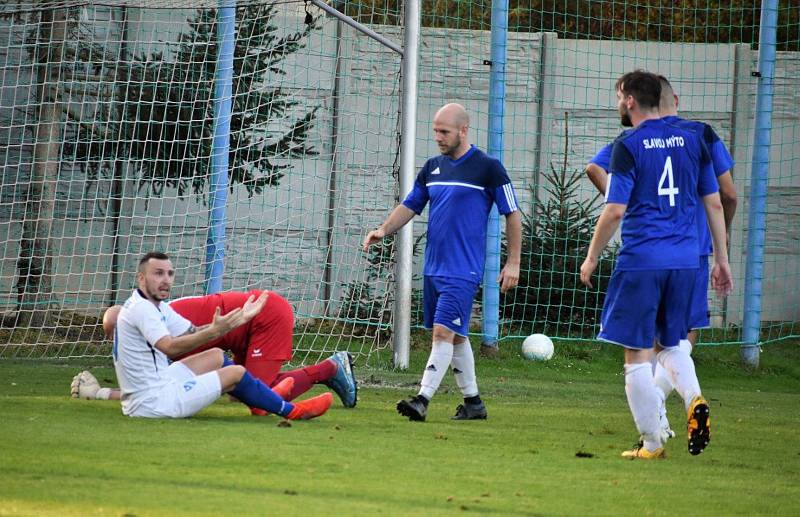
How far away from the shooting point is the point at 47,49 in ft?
42.3

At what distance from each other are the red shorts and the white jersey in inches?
35.5

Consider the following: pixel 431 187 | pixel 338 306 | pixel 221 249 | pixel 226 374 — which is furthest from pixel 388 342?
pixel 226 374

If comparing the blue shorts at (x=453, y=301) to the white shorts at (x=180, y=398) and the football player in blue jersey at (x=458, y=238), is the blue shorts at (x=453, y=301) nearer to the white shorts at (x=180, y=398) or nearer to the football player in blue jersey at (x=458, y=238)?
the football player in blue jersey at (x=458, y=238)

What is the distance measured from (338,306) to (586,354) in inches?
105

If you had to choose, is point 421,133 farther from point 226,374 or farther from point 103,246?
point 226,374

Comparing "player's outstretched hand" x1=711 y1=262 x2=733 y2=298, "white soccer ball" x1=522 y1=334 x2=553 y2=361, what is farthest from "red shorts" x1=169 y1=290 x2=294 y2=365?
"white soccer ball" x1=522 y1=334 x2=553 y2=361

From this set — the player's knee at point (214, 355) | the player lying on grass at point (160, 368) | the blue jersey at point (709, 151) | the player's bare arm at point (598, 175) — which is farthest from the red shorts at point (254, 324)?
the blue jersey at point (709, 151)

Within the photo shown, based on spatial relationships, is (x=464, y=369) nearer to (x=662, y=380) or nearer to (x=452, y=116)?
(x=662, y=380)

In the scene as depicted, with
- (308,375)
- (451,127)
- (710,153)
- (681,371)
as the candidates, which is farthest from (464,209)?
(681,371)

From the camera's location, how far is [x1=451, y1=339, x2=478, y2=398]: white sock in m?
7.93

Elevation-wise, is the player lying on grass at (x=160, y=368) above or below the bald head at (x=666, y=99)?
below

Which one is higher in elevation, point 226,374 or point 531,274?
point 531,274

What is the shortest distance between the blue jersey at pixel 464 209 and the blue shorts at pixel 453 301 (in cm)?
5

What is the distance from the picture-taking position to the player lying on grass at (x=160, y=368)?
6.84 metres
